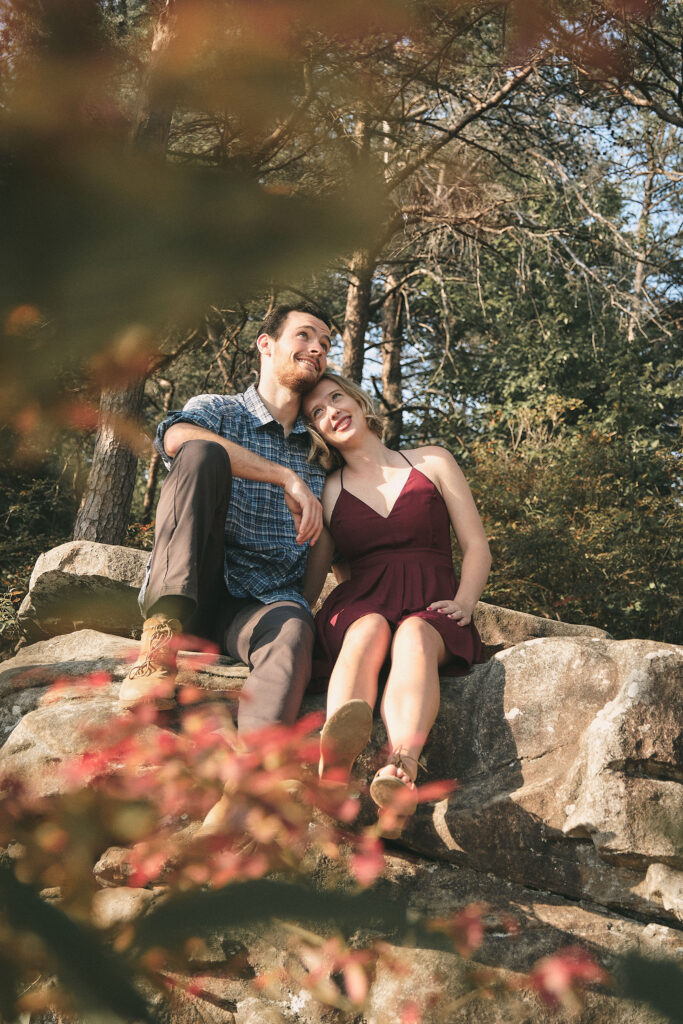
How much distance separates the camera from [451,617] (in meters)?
2.59

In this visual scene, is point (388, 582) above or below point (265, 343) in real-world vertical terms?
below

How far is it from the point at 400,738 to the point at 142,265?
193 centimetres

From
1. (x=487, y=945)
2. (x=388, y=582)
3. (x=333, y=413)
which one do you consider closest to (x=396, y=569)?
(x=388, y=582)

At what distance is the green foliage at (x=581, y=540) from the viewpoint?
6508 millimetres

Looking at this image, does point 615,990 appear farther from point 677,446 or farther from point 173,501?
point 677,446

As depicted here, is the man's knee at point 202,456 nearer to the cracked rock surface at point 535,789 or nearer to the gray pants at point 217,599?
the gray pants at point 217,599

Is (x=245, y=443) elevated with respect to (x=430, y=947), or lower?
elevated

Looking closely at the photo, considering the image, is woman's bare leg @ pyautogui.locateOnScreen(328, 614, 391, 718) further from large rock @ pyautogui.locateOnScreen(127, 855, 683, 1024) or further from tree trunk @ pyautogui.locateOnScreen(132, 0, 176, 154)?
tree trunk @ pyautogui.locateOnScreen(132, 0, 176, 154)

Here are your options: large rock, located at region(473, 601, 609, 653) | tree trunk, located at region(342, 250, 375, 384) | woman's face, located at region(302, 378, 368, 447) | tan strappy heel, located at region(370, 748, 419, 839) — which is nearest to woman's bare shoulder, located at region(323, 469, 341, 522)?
woman's face, located at region(302, 378, 368, 447)

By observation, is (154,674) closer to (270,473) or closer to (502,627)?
(270,473)

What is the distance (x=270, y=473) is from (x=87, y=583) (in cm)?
140

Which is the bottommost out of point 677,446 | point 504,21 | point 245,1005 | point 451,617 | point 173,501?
point 245,1005

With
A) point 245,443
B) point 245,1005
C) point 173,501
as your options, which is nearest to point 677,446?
point 245,443

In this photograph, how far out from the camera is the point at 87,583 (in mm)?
3705
